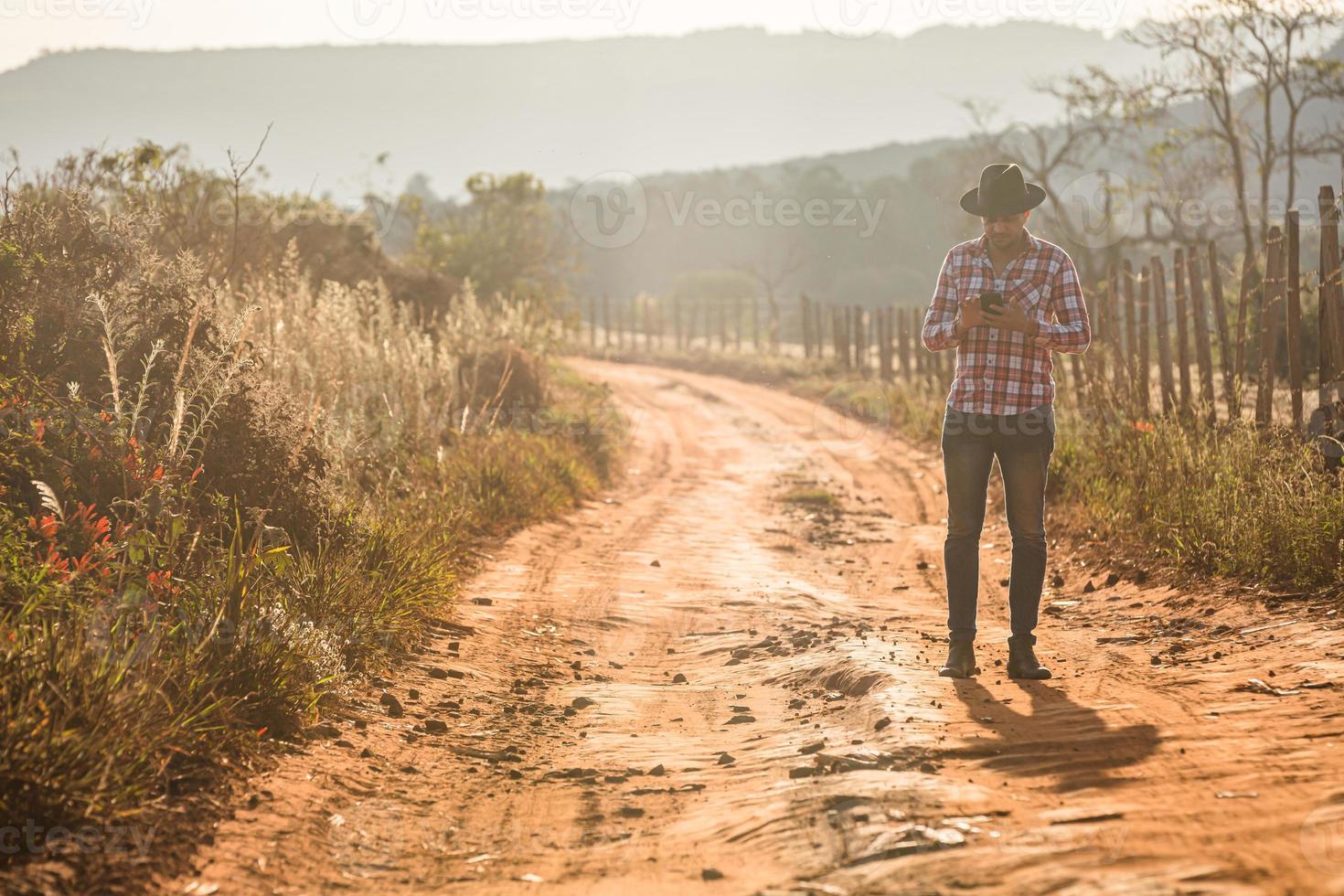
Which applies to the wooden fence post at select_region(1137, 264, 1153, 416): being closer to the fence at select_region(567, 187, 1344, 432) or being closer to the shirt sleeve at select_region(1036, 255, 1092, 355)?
the fence at select_region(567, 187, 1344, 432)

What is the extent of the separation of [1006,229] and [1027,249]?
0.16 metres

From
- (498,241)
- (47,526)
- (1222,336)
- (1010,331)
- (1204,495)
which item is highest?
(498,241)

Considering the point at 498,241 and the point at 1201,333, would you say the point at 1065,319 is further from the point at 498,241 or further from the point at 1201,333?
the point at 498,241

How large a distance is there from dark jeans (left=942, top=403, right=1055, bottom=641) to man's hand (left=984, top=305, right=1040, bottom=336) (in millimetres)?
393

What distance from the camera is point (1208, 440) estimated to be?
9.23 metres

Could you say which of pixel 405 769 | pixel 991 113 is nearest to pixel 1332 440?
pixel 405 769

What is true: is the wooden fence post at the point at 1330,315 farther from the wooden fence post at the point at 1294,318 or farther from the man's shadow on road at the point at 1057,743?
the man's shadow on road at the point at 1057,743

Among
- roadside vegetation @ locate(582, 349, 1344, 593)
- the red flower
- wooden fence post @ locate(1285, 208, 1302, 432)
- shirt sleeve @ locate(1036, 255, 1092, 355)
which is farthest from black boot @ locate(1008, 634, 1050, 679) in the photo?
wooden fence post @ locate(1285, 208, 1302, 432)

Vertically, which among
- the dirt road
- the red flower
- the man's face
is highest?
the man's face

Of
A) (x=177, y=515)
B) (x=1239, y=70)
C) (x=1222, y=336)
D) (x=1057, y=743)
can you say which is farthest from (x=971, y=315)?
(x=1239, y=70)

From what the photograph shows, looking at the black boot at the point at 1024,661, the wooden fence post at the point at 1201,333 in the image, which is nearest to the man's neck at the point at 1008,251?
the black boot at the point at 1024,661

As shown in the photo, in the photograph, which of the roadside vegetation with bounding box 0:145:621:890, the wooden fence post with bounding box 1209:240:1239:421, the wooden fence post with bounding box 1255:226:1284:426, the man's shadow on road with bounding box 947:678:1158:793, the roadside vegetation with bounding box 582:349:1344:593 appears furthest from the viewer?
the wooden fence post with bounding box 1209:240:1239:421

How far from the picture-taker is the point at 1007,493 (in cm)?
546

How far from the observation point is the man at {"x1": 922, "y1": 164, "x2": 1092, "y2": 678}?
527 cm
